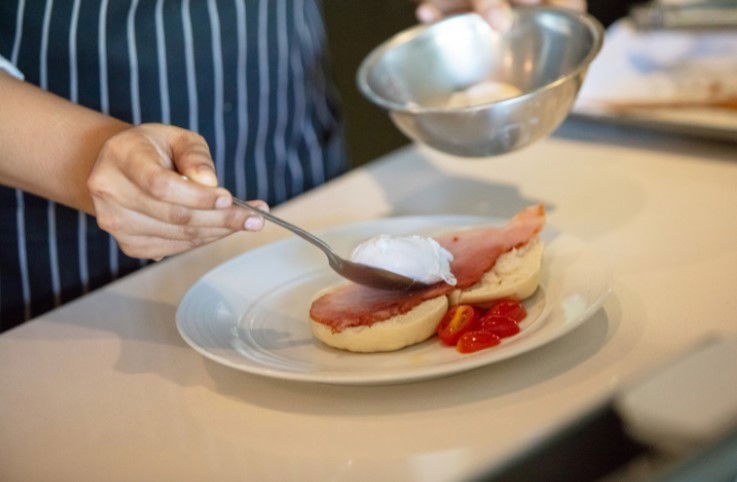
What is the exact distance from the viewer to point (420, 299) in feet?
2.94

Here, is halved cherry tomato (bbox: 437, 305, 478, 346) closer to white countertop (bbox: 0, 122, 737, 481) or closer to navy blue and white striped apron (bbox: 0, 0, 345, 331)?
white countertop (bbox: 0, 122, 737, 481)

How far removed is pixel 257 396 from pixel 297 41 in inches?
29.9

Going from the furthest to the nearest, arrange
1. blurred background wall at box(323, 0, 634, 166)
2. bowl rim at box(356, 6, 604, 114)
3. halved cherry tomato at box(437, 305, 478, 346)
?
blurred background wall at box(323, 0, 634, 166) → bowl rim at box(356, 6, 604, 114) → halved cherry tomato at box(437, 305, 478, 346)

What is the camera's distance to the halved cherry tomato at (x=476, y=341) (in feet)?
2.73

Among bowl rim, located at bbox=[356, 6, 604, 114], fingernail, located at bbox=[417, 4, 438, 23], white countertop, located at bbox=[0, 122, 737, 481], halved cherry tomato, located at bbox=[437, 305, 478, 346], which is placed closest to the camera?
white countertop, located at bbox=[0, 122, 737, 481]

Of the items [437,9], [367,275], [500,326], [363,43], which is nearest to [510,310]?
[500,326]

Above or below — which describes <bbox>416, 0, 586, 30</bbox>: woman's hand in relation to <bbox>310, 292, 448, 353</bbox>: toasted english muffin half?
above

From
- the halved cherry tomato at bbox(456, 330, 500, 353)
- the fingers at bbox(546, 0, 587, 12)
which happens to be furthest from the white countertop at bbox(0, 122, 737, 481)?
the fingers at bbox(546, 0, 587, 12)

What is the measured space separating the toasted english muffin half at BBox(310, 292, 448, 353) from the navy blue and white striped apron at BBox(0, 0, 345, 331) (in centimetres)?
57

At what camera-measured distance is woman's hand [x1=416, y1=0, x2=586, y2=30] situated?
1.27 metres

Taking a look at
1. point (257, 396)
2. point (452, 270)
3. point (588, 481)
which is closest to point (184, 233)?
point (257, 396)

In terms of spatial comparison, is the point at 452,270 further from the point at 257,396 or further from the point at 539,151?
the point at 539,151

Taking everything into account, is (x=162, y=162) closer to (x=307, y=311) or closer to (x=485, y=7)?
(x=307, y=311)

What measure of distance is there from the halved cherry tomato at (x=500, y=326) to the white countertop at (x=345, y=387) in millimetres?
30
